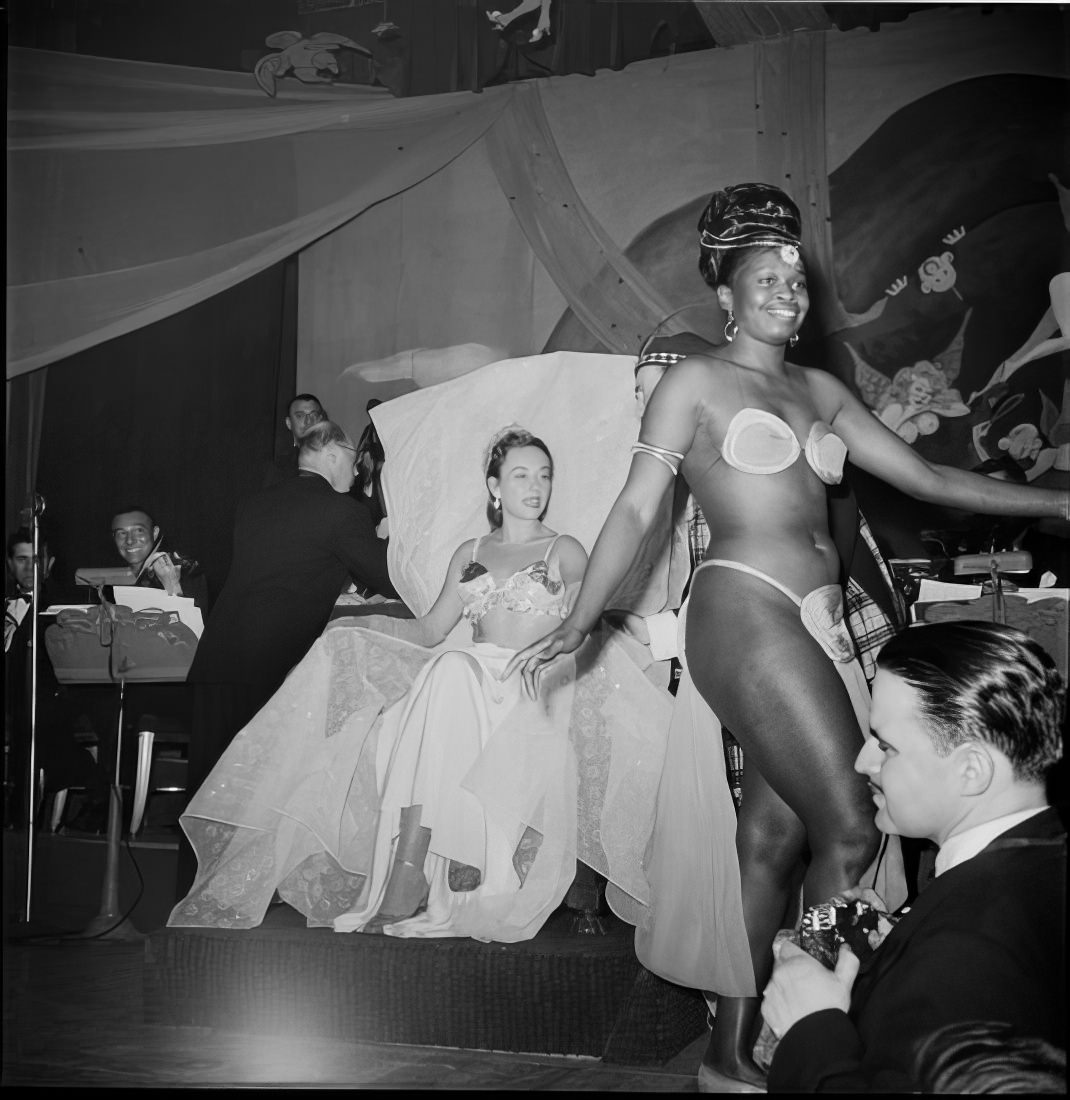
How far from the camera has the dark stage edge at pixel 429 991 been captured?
323cm

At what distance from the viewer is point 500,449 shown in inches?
144

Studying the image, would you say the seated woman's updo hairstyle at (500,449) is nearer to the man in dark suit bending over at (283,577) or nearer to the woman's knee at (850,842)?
the man in dark suit bending over at (283,577)

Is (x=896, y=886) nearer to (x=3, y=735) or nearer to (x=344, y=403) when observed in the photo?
(x=344, y=403)

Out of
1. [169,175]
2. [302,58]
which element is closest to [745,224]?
[302,58]

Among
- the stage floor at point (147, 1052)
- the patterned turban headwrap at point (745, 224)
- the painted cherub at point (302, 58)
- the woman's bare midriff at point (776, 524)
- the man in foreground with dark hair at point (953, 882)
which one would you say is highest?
the painted cherub at point (302, 58)

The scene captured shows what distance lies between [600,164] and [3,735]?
2342 mm

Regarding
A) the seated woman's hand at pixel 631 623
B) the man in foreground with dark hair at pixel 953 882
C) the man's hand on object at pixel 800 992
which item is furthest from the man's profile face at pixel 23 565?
the man's hand on object at pixel 800 992

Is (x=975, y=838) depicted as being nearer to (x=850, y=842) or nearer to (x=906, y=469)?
(x=850, y=842)

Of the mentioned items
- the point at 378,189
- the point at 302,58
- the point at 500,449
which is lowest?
the point at 500,449

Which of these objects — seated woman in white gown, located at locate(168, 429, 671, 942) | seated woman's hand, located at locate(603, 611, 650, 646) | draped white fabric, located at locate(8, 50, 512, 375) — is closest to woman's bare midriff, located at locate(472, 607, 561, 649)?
seated woman in white gown, located at locate(168, 429, 671, 942)

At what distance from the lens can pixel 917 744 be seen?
6.60ft

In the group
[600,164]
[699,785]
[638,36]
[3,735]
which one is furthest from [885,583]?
[3,735]

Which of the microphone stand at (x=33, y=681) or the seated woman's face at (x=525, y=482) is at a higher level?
the seated woman's face at (x=525, y=482)

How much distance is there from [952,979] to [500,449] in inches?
88.2
